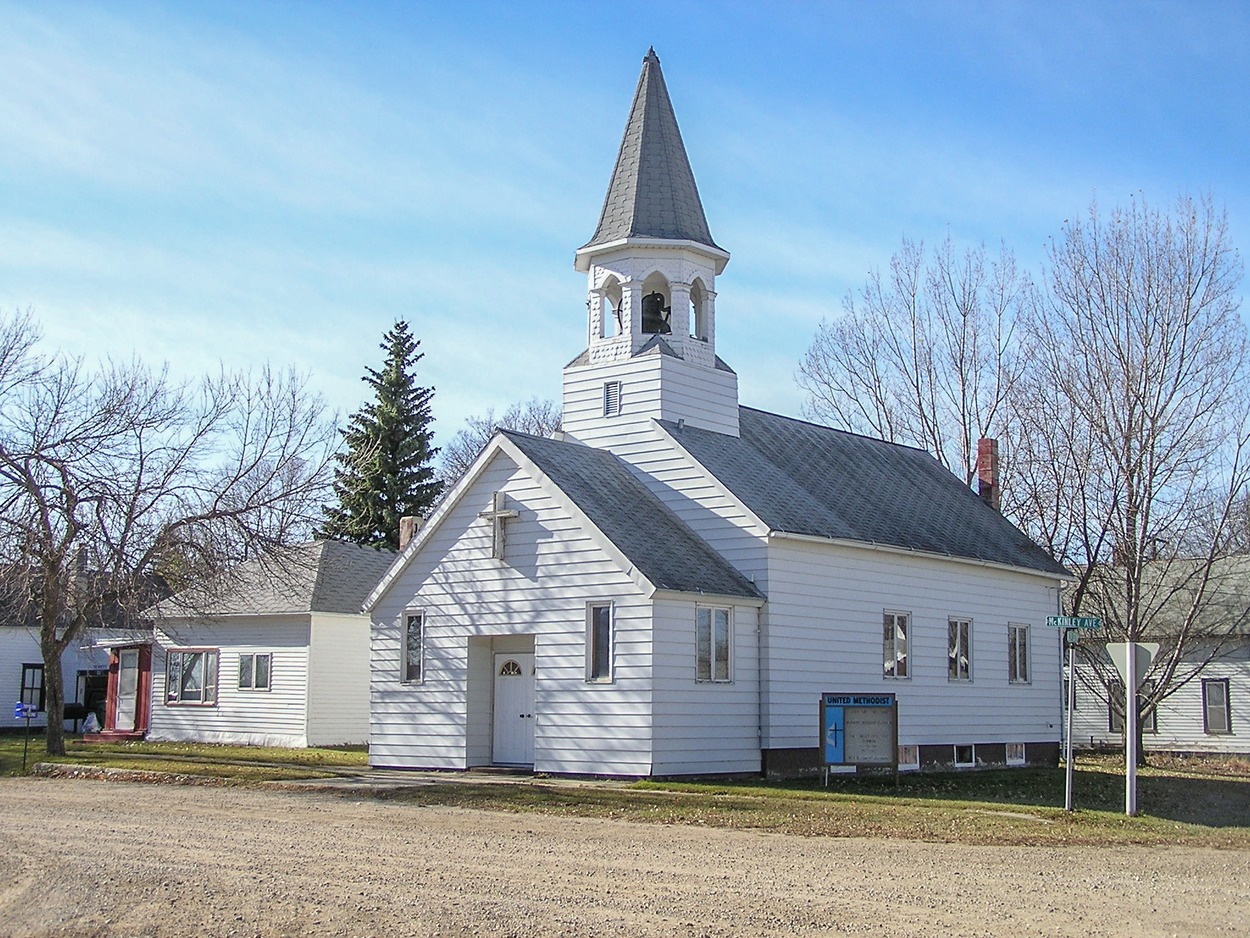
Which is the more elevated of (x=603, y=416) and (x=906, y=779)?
(x=603, y=416)

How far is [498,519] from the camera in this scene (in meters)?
25.1

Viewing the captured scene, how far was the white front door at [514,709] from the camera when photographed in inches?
991

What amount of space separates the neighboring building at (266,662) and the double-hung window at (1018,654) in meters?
16.6

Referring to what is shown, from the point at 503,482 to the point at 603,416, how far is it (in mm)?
3411

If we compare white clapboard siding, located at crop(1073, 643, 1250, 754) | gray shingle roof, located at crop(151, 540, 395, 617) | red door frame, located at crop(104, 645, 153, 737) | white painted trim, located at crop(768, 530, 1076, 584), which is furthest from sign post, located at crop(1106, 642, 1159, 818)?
red door frame, located at crop(104, 645, 153, 737)

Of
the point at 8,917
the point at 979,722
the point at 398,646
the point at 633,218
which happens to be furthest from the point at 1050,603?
the point at 8,917

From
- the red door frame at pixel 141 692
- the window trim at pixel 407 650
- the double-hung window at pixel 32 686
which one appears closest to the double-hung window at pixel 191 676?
the red door frame at pixel 141 692

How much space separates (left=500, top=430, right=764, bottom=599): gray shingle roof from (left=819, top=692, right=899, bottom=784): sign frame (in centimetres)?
237

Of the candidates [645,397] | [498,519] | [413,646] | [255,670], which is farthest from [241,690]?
[645,397]

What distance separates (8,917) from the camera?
1066 cm

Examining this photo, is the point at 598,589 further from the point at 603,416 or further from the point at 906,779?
the point at 906,779

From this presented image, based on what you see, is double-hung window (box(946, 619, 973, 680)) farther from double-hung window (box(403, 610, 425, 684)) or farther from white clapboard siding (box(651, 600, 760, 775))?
double-hung window (box(403, 610, 425, 684))

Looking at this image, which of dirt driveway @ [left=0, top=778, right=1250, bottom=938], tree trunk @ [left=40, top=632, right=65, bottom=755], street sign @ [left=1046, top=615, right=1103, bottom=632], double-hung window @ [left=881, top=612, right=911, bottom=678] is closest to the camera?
dirt driveway @ [left=0, top=778, right=1250, bottom=938]

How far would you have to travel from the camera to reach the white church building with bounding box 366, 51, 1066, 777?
23516 millimetres
